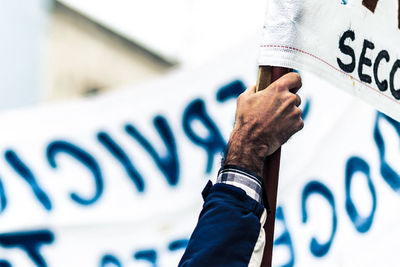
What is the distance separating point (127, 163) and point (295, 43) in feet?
3.22

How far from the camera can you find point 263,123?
1.05 m

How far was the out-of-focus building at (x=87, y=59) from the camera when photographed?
4785 mm

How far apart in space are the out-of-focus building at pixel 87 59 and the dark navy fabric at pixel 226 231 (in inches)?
150

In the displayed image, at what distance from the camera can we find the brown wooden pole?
1.05 metres

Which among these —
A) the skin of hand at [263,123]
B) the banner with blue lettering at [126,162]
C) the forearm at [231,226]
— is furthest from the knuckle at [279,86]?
the banner with blue lettering at [126,162]

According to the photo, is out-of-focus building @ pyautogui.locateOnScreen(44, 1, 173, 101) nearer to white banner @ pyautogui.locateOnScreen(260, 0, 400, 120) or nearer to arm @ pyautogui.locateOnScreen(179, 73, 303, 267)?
white banner @ pyautogui.locateOnScreen(260, 0, 400, 120)

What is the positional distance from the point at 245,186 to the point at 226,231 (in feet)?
0.23

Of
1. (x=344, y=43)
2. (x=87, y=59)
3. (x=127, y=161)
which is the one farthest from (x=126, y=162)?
(x=87, y=59)

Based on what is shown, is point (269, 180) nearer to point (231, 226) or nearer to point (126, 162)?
point (231, 226)

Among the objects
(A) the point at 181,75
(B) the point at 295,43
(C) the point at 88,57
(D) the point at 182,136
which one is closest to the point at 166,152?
(D) the point at 182,136

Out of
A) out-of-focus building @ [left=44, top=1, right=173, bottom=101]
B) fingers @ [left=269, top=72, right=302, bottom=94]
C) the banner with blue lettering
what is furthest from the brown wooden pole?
out-of-focus building @ [left=44, top=1, right=173, bottom=101]

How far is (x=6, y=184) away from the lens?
1.98m

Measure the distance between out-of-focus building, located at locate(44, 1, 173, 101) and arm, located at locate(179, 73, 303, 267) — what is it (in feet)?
12.4

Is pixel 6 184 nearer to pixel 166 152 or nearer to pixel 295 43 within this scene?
pixel 166 152
